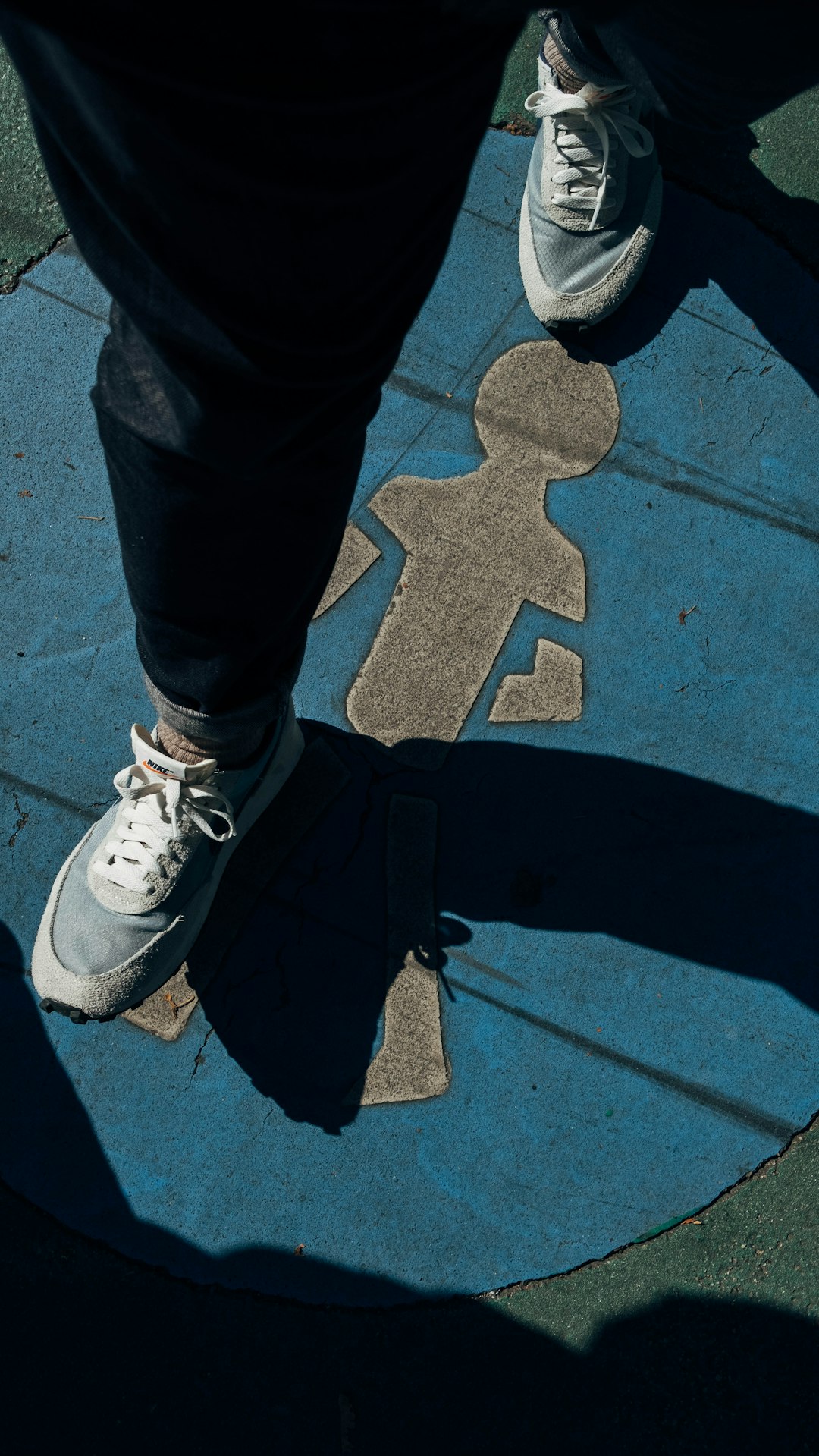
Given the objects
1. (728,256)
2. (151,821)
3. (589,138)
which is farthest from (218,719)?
(728,256)

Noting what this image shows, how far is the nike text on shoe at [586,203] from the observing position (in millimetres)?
2012

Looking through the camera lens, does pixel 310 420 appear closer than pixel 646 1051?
Yes

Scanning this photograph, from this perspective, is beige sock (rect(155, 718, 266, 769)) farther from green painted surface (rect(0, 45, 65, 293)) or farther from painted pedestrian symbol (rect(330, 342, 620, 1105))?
green painted surface (rect(0, 45, 65, 293))

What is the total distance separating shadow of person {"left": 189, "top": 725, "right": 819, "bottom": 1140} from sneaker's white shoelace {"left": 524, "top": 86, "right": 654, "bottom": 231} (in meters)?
1.10

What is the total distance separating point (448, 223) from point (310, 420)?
0.20 meters

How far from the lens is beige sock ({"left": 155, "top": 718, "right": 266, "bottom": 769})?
143cm

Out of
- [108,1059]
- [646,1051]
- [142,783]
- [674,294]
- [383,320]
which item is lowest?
[108,1059]

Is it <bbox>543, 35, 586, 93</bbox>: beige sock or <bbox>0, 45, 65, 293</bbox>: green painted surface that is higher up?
<bbox>543, 35, 586, 93</bbox>: beige sock

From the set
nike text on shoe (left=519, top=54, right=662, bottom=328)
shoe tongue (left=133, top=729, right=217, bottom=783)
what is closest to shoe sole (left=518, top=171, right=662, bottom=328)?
nike text on shoe (left=519, top=54, right=662, bottom=328)

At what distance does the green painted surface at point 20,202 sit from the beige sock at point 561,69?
1.02 meters

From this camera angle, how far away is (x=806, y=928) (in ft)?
6.26

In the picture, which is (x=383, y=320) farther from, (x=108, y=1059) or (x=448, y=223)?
(x=108, y=1059)

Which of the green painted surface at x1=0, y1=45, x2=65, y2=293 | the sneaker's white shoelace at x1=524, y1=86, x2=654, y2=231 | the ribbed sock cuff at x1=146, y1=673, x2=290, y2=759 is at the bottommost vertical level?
the ribbed sock cuff at x1=146, y1=673, x2=290, y2=759

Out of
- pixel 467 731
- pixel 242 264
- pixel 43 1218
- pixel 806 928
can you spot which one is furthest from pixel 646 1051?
pixel 242 264
